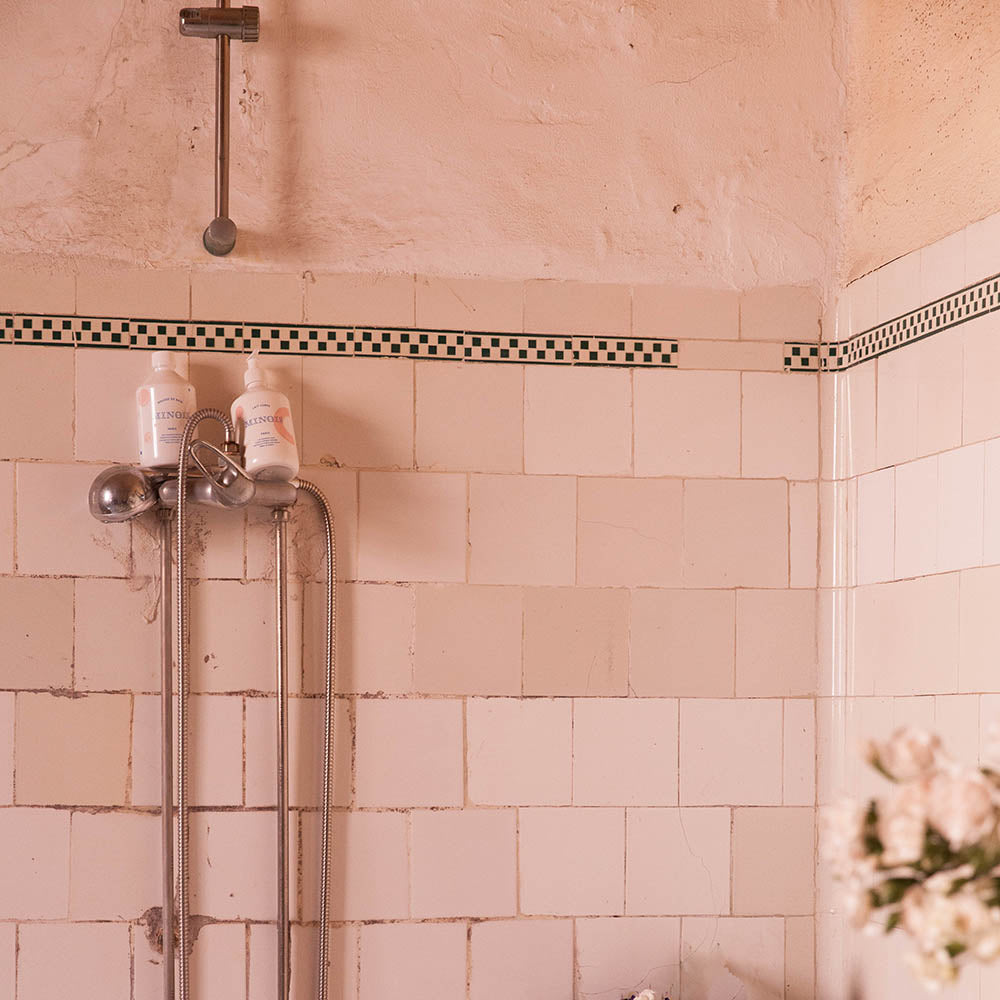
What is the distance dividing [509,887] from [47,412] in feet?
3.59

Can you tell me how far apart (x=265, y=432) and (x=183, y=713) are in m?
0.47

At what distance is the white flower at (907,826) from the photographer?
30.9 inches

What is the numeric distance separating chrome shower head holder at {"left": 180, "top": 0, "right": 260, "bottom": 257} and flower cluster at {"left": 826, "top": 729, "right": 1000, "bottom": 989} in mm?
1582

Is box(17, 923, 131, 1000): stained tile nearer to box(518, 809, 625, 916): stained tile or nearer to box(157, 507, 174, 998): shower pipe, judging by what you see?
box(157, 507, 174, 998): shower pipe

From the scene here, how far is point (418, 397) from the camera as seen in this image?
7.32ft

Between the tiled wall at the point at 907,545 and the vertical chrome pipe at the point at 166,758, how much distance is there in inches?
41.8

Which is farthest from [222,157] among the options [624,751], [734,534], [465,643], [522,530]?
[624,751]

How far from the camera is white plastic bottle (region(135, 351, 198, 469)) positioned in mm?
2061

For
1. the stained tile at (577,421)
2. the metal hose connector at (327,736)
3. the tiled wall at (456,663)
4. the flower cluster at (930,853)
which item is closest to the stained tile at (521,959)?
the tiled wall at (456,663)

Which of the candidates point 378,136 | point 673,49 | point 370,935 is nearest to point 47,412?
point 378,136

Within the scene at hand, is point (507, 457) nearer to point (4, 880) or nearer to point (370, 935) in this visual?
point (370, 935)

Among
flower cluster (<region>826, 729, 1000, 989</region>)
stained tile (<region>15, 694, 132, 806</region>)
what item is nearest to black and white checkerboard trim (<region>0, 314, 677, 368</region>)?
stained tile (<region>15, 694, 132, 806</region>)

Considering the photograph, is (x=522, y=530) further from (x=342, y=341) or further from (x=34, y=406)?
(x=34, y=406)

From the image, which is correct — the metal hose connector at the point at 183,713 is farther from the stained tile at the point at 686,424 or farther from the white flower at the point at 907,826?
the white flower at the point at 907,826
